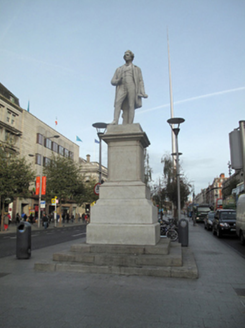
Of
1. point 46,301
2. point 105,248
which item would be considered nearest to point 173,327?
point 46,301

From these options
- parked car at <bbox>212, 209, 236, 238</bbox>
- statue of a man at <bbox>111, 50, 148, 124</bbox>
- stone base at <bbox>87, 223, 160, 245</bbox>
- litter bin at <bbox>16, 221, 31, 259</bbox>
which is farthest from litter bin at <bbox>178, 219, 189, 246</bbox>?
parked car at <bbox>212, 209, 236, 238</bbox>

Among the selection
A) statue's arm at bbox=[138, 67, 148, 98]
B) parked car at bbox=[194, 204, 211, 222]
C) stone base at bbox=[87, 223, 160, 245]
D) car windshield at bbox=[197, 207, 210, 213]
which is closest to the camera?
stone base at bbox=[87, 223, 160, 245]

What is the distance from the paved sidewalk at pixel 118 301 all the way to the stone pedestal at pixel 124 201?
1.58 m

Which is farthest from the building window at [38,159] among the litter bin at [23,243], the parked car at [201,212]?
the litter bin at [23,243]

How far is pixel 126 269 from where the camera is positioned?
6121 mm

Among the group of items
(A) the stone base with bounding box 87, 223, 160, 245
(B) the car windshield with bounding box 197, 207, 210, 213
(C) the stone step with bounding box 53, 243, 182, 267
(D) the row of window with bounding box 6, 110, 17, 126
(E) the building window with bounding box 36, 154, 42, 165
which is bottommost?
(C) the stone step with bounding box 53, 243, 182, 267

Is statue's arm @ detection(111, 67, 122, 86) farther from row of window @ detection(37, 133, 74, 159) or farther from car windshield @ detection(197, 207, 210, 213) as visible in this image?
row of window @ detection(37, 133, 74, 159)

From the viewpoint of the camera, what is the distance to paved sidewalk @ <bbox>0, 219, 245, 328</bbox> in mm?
3697

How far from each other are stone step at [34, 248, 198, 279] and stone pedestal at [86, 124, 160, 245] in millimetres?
1210

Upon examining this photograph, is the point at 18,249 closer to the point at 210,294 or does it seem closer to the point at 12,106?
the point at 210,294

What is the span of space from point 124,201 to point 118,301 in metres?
3.61

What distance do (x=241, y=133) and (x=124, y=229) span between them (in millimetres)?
4291

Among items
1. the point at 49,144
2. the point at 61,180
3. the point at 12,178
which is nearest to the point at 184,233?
the point at 12,178

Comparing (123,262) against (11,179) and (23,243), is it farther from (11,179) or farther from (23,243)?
(11,179)
